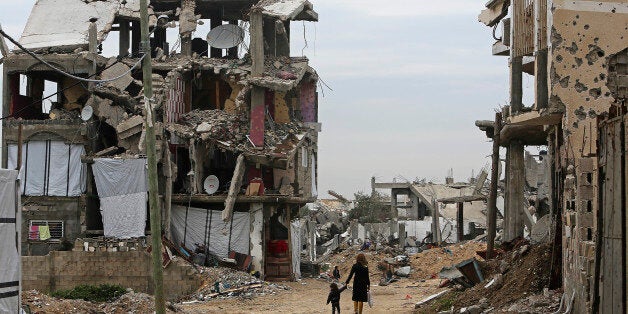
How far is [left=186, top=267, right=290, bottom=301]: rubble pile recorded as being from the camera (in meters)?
32.0

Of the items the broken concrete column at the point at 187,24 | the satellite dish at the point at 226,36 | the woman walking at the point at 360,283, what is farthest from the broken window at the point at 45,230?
the woman walking at the point at 360,283

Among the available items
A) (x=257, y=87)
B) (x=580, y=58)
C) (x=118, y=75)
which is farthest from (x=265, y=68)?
(x=580, y=58)

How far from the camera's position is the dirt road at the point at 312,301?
26.1 metres

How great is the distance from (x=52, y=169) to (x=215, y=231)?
252 inches

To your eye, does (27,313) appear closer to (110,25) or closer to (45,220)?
(45,220)

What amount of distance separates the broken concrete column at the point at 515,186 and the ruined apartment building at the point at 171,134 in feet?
45.2

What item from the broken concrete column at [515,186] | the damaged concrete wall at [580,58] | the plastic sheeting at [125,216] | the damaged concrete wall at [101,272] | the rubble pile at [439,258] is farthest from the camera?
the rubble pile at [439,258]

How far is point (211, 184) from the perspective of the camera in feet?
124

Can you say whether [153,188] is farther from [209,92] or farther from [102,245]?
Answer: [209,92]

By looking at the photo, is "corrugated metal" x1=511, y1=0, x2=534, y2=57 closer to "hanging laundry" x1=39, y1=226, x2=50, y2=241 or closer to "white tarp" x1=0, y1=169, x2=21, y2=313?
"white tarp" x1=0, y1=169, x2=21, y2=313

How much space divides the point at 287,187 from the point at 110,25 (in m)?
10.8

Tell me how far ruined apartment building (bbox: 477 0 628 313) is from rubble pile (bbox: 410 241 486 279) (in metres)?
15.0

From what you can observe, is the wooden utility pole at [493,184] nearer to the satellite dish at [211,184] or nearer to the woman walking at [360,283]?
the woman walking at [360,283]

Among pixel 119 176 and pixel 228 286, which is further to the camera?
pixel 119 176
